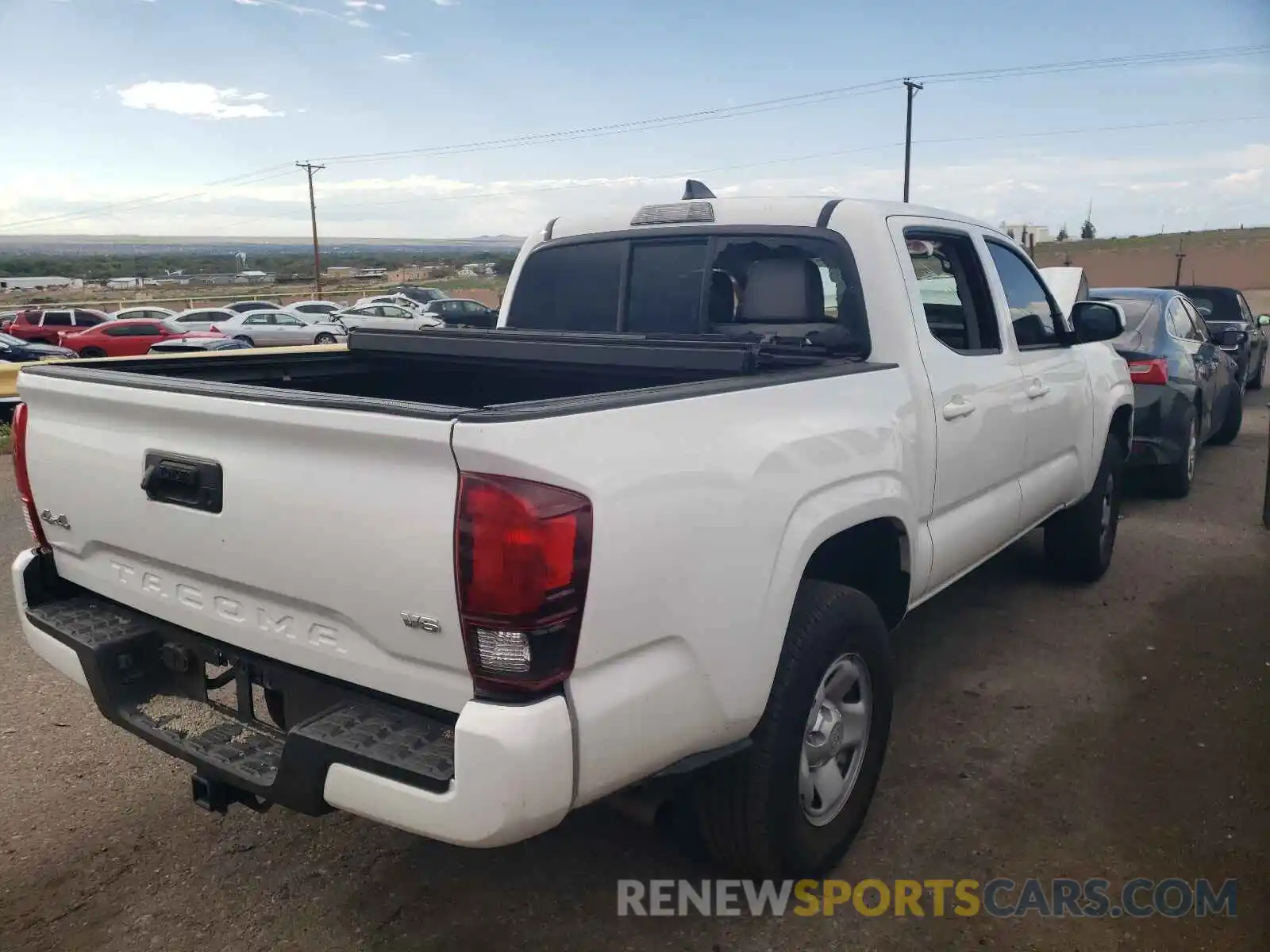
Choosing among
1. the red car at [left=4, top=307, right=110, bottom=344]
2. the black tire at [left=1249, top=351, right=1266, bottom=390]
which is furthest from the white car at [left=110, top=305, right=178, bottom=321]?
the black tire at [left=1249, top=351, right=1266, bottom=390]

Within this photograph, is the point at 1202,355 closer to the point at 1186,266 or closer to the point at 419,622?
the point at 419,622

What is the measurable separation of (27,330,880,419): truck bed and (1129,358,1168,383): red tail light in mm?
5048

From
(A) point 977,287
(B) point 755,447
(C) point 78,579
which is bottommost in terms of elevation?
(C) point 78,579

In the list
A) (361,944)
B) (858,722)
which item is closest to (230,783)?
(361,944)

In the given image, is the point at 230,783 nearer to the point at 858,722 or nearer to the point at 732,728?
the point at 732,728

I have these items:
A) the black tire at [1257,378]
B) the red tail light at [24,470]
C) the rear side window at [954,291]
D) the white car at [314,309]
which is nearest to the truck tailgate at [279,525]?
the red tail light at [24,470]

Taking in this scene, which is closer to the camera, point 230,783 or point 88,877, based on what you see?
point 230,783

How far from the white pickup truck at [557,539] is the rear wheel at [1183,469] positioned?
447cm

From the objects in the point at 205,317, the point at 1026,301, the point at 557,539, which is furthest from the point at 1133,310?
the point at 205,317

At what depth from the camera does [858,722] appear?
3061 millimetres

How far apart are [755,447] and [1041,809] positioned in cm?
180

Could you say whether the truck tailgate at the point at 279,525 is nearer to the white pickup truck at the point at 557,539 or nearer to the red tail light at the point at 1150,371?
the white pickup truck at the point at 557,539

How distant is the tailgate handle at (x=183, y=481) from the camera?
2.42 meters

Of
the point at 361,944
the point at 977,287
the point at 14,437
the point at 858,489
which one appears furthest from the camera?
the point at 977,287
